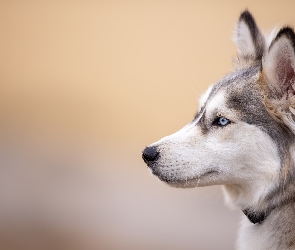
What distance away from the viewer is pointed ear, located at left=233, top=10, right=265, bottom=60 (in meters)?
4.50

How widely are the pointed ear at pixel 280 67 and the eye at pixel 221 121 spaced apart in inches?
11.5

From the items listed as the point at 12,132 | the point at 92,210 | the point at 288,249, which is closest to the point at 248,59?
the point at 288,249

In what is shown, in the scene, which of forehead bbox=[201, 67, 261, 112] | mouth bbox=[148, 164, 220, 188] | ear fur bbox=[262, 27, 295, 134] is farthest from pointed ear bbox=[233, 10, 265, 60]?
mouth bbox=[148, 164, 220, 188]

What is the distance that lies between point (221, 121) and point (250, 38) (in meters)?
0.69

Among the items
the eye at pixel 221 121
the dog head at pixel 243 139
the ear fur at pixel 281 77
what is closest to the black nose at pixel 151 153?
the dog head at pixel 243 139

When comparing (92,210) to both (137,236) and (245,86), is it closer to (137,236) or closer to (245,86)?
(137,236)

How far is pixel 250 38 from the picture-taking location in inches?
178

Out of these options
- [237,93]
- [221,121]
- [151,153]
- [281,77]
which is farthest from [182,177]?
[281,77]

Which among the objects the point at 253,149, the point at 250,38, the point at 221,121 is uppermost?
the point at 250,38

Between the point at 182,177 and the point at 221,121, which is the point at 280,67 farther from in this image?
the point at 182,177

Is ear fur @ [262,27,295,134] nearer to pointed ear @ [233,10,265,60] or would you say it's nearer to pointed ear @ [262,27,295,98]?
pointed ear @ [262,27,295,98]

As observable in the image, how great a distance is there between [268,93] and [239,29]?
2.30 feet

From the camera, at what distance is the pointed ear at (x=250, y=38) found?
14.8ft

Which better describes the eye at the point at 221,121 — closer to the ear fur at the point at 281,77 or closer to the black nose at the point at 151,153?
the ear fur at the point at 281,77
